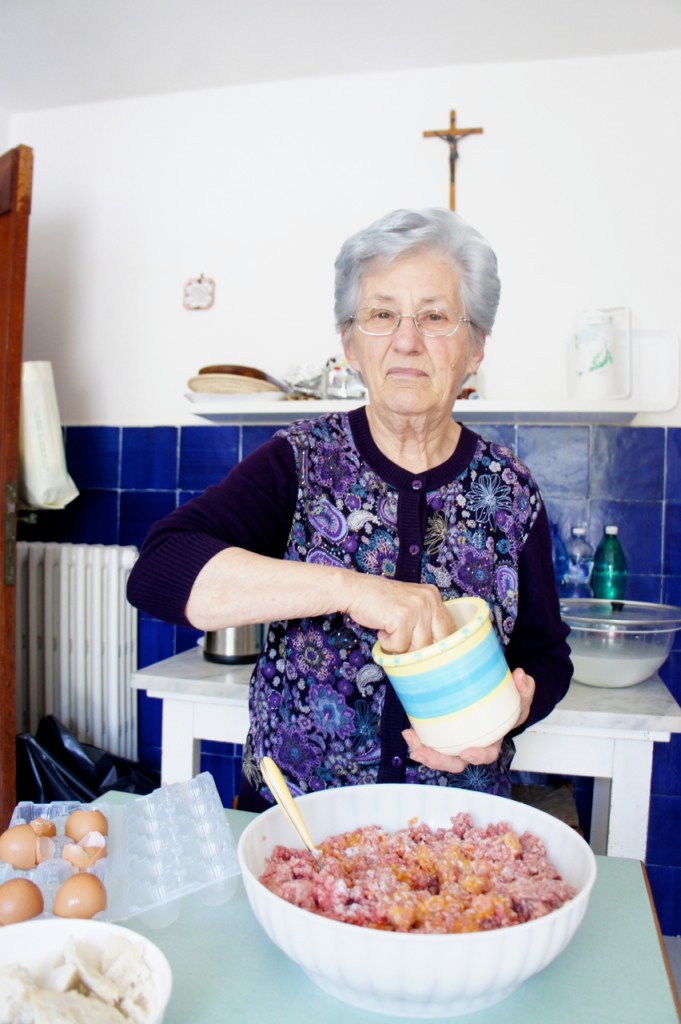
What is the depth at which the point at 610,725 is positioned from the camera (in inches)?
65.2

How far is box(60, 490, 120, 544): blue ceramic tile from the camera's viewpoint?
2.58 m

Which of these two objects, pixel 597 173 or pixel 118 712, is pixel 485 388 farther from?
pixel 118 712

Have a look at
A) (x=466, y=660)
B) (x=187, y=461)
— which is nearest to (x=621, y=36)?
(x=187, y=461)

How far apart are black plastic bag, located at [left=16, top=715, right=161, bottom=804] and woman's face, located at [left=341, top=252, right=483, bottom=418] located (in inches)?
57.3

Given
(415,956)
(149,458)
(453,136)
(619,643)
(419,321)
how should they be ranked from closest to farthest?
(415,956), (419,321), (619,643), (453,136), (149,458)

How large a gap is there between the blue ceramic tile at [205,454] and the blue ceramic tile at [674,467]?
1.29 m

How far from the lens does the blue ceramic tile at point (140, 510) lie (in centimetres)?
251

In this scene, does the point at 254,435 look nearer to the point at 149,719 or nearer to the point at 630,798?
the point at 149,719

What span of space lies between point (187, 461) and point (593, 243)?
4.57 feet

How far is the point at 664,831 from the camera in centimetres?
220

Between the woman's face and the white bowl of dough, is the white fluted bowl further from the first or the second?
the woman's face

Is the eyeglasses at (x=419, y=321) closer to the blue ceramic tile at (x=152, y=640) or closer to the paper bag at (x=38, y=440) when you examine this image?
the paper bag at (x=38, y=440)

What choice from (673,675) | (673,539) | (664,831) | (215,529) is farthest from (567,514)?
(215,529)

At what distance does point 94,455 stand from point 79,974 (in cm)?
221
